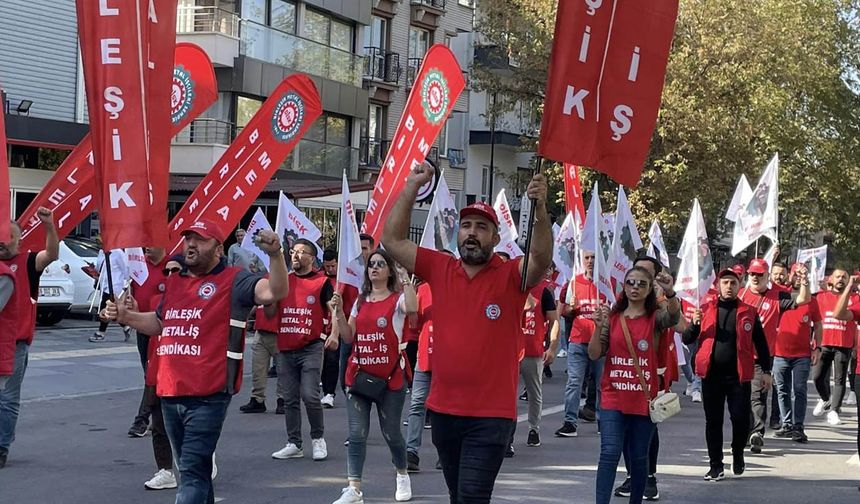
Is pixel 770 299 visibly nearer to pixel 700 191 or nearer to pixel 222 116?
pixel 700 191

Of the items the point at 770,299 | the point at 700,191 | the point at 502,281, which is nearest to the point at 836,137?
the point at 700,191

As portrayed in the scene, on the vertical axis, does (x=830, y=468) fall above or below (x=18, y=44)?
below

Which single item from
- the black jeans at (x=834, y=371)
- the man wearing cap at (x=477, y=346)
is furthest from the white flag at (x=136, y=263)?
the black jeans at (x=834, y=371)

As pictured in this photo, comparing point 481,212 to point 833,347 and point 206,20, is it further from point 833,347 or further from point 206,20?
point 206,20

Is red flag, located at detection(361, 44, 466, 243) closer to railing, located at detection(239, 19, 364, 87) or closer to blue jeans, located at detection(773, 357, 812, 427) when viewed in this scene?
blue jeans, located at detection(773, 357, 812, 427)

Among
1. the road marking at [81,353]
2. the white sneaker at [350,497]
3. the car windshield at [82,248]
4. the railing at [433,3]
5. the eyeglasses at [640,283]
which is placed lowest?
the white sneaker at [350,497]

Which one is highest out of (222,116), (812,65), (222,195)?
(812,65)

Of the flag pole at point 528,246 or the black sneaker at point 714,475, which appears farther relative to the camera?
the black sneaker at point 714,475

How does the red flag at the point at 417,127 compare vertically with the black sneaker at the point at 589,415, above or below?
above

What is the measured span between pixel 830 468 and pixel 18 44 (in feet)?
74.2

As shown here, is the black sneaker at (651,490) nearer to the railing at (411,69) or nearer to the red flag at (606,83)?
the red flag at (606,83)

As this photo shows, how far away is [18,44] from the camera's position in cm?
2786

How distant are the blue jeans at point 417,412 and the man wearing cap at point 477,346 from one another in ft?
13.7

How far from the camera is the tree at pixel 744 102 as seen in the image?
1102 inches
